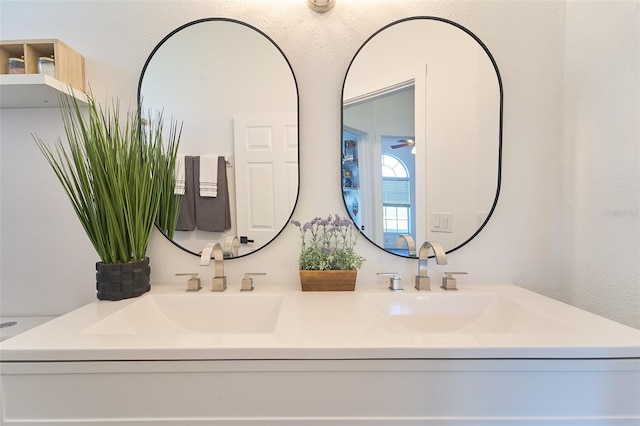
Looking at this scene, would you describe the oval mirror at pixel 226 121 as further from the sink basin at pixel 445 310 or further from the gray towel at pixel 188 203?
the sink basin at pixel 445 310

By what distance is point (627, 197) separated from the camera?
830mm

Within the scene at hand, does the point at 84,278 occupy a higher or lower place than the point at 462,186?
lower

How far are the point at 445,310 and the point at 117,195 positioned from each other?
3.62 ft

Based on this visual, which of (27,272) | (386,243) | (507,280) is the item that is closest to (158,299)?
(27,272)

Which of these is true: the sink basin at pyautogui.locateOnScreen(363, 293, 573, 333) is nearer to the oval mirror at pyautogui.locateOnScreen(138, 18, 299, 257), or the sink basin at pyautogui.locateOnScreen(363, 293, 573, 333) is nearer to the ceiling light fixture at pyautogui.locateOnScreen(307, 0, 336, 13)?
the oval mirror at pyautogui.locateOnScreen(138, 18, 299, 257)

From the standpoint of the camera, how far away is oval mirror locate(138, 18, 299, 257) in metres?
1.03

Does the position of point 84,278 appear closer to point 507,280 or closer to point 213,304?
point 213,304

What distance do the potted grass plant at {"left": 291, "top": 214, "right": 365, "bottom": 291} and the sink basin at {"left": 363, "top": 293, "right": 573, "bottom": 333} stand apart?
0.36 ft

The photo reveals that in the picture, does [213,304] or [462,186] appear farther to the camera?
[462,186]

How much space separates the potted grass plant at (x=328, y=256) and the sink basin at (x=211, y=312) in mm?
142

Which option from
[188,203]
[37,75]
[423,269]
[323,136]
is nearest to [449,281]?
[423,269]
